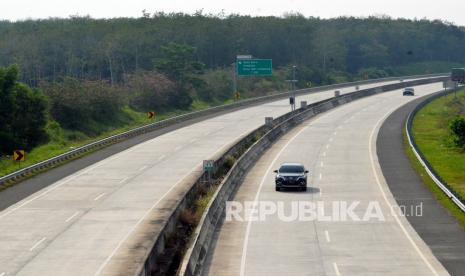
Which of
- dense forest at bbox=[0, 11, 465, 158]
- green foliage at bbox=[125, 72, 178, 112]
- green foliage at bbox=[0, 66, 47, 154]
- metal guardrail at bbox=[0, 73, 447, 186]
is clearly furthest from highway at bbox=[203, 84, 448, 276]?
green foliage at bbox=[125, 72, 178, 112]

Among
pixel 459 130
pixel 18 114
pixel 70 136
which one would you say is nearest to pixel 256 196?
pixel 459 130

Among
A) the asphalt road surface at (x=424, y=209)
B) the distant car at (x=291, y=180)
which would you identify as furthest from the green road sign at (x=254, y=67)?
the distant car at (x=291, y=180)

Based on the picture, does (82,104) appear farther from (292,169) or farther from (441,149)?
(292,169)

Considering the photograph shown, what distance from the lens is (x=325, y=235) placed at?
33000mm

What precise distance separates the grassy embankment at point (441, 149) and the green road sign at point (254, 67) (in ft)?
66.3

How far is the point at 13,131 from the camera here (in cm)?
7550

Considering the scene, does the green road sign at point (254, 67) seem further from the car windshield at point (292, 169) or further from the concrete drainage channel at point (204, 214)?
the car windshield at point (292, 169)

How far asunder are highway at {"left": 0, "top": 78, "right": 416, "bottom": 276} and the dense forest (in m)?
21.5

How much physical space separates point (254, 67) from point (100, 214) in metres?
76.1

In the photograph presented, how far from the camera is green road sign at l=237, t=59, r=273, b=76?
11188 cm

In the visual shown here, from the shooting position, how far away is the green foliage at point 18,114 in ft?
242

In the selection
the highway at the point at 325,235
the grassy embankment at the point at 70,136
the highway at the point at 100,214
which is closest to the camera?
the highway at the point at 325,235

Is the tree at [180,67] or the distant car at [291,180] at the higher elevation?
the tree at [180,67]

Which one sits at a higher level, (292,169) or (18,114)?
(18,114)
